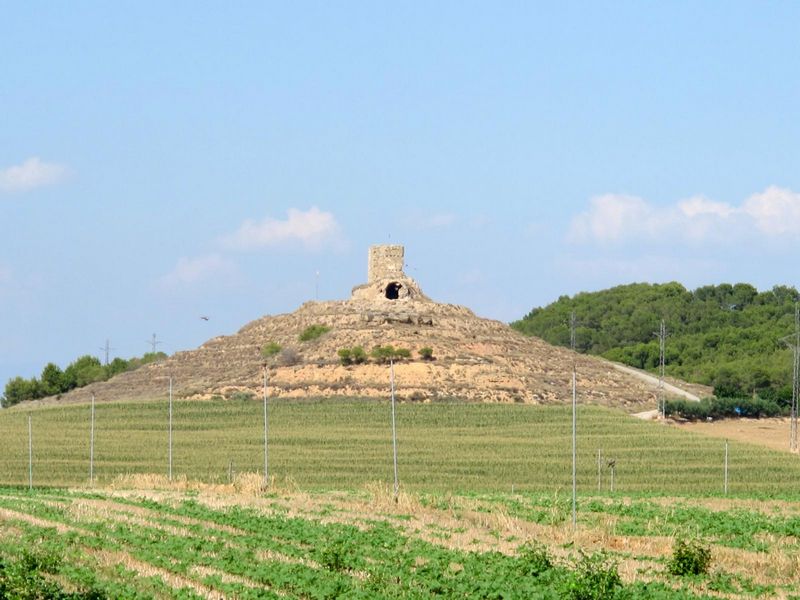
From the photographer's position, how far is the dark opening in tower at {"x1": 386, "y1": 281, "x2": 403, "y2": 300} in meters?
100

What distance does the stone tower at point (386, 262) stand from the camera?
327ft

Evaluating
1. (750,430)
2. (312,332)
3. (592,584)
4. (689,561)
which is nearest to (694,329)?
(312,332)

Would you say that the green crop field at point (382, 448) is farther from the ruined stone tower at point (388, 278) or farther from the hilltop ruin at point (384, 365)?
the ruined stone tower at point (388, 278)

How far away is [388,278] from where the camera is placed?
100062 millimetres

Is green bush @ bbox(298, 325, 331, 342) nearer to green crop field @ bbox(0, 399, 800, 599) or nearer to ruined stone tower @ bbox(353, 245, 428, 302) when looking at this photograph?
ruined stone tower @ bbox(353, 245, 428, 302)

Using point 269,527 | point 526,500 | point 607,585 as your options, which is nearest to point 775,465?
point 526,500

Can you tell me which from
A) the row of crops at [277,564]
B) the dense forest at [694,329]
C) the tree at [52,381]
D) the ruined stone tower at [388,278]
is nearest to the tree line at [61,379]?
the tree at [52,381]

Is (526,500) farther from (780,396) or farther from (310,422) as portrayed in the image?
(780,396)

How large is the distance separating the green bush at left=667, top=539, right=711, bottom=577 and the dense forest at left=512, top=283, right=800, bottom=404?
69.8m

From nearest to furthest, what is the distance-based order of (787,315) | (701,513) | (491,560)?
(491,560) → (701,513) → (787,315)

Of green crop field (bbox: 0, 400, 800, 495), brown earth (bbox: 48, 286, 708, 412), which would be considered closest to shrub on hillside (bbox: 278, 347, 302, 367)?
brown earth (bbox: 48, 286, 708, 412)

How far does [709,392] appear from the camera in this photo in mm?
93438

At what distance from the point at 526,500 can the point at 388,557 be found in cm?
1250

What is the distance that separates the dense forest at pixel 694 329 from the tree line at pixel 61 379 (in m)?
42.1
